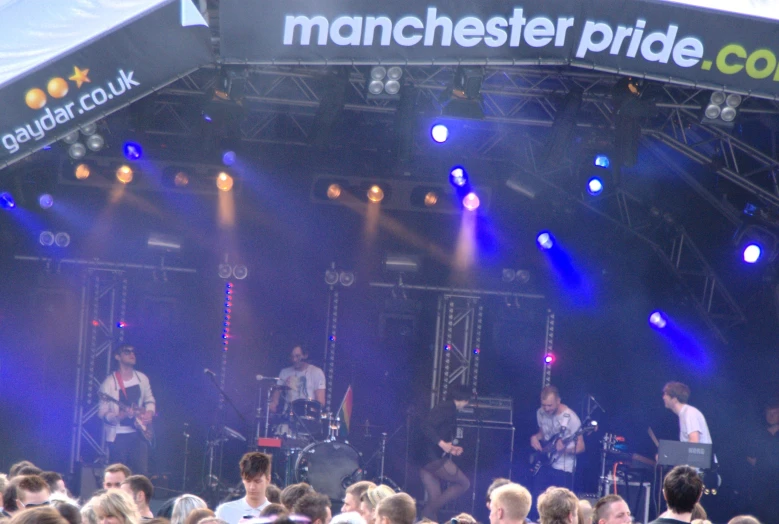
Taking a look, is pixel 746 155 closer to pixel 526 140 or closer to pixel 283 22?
pixel 526 140

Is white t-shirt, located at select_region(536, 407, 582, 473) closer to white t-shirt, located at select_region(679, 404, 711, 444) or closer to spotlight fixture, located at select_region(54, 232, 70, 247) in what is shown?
white t-shirt, located at select_region(679, 404, 711, 444)

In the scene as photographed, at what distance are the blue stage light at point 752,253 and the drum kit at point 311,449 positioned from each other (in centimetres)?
507

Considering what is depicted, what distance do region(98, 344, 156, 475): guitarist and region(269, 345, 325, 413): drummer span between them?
1.69 metres

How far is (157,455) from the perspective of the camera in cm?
1501

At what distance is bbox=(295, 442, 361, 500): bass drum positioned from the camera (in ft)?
41.5

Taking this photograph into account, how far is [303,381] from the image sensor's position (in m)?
14.2

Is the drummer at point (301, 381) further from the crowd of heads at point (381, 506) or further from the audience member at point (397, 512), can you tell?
the audience member at point (397, 512)

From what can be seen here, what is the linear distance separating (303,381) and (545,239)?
3.91 m

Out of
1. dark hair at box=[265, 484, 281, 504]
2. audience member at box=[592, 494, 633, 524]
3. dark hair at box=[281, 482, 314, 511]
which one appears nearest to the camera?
dark hair at box=[281, 482, 314, 511]

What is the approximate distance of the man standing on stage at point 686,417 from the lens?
11.8 metres

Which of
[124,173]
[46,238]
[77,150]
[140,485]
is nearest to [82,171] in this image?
[124,173]

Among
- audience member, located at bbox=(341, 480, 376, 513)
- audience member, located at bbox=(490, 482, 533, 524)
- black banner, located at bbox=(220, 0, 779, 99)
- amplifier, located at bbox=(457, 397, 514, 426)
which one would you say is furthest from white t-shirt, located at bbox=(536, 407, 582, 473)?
audience member, located at bbox=(490, 482, 533, 524)

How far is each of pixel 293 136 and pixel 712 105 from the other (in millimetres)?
5701

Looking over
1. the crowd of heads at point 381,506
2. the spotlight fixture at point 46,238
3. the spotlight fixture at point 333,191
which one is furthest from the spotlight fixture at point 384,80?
the spotlight fixture at point 46,238
